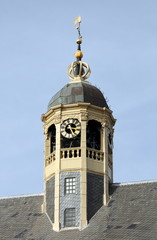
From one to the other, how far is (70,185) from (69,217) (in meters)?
2.82

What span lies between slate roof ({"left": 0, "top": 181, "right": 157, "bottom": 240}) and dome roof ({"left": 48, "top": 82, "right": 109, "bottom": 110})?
25.2ft

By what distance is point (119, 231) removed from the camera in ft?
217

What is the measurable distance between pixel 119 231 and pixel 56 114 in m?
12.8

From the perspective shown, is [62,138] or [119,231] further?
[62,138]

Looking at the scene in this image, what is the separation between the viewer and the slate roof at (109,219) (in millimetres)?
66125

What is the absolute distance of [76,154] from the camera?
71.8m

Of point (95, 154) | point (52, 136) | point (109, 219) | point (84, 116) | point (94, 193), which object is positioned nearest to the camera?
point (109, 219)

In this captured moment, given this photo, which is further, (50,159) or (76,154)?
(50,159)

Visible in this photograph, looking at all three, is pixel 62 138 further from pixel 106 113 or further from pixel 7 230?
pixel 7 230

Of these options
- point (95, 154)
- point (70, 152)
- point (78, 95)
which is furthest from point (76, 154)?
point (78, 95)

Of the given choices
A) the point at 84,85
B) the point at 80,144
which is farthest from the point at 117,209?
the point at 84,85

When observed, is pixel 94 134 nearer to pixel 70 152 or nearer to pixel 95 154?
pixel 95 154

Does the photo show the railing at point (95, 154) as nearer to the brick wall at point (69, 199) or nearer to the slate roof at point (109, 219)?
the brick wall at point (69, 199)

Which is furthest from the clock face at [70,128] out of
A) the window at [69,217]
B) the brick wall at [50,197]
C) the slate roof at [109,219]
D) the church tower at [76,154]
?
the window at [69,217]
